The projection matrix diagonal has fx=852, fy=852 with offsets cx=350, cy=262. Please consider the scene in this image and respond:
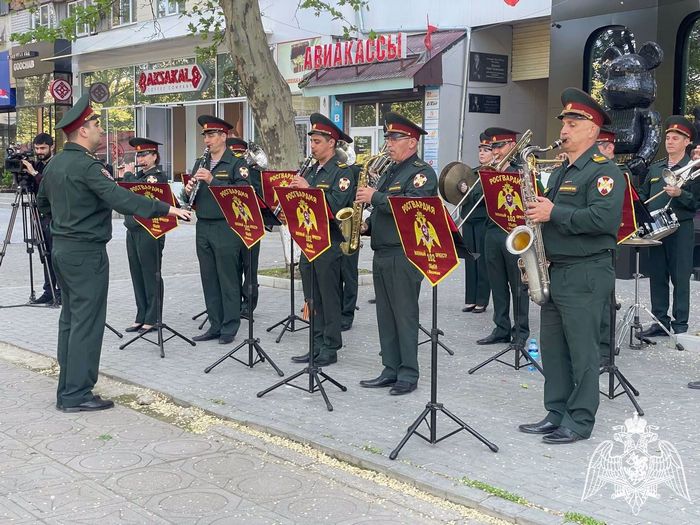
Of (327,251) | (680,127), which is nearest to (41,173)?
(327,251)

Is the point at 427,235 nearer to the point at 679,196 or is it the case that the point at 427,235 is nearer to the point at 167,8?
the point at 679,196

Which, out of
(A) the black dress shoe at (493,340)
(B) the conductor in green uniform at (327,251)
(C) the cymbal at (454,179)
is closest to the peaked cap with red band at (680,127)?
(C) the cymbal at (454,179)

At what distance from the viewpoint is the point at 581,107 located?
217 inches

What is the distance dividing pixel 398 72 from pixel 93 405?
533 inches

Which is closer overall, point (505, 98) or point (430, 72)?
point (430, 72)

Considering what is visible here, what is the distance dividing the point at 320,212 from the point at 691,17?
28.4 feet

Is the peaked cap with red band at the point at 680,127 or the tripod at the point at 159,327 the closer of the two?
the tripod at the point at 159,327

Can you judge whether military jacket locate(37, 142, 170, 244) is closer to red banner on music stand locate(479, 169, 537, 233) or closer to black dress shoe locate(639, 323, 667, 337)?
red banner on music stand locate(479, 169, 537, 233)

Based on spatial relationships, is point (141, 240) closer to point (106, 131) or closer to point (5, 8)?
point (106, 131)

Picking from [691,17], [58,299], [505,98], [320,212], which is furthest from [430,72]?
[320,212]

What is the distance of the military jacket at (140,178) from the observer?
361 inches

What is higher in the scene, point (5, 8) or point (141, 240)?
point (5, 8)

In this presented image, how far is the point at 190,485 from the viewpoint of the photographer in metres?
5.05

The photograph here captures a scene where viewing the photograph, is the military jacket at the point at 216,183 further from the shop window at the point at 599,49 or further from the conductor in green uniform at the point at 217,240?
the shop window at the point at 599,49
